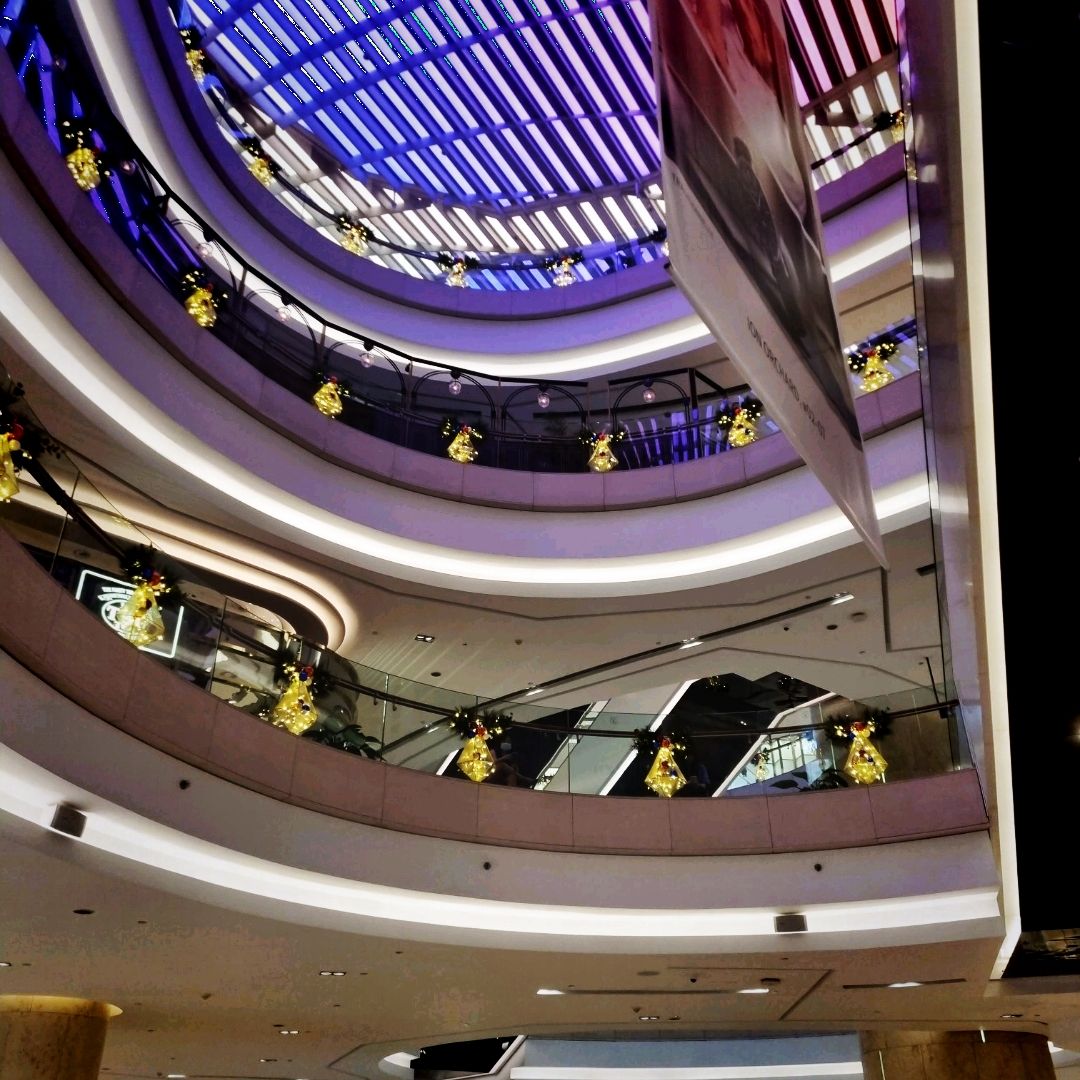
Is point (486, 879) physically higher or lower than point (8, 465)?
lower

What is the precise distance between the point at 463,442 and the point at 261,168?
23.0ft

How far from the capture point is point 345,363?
12383 millimetres

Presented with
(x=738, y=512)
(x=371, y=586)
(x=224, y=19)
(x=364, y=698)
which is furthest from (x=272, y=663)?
(x=224, y=19)

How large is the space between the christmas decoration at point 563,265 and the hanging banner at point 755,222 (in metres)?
12.8

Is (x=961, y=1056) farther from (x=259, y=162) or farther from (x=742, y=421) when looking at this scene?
(x=259, y=162)

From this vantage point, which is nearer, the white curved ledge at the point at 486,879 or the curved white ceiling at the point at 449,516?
the white curved ledge at the point at 486,879

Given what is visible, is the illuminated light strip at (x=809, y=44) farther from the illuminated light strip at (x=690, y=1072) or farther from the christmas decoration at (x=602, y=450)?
the illuminated light strip at (x=690, y=1072)

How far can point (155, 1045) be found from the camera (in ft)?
33.2

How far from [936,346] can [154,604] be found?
538 centimetres

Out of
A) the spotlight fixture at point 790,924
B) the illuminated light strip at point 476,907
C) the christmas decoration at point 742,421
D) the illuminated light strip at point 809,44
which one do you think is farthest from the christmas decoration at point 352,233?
the spotlight fixture at point 790,924

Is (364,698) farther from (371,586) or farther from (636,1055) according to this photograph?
(636,1055)

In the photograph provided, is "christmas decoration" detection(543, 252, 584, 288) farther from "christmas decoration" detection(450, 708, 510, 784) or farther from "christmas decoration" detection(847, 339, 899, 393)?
"christmas decoration" detection(450, 708, 510, 784)

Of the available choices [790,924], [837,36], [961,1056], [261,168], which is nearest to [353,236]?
[261,168]

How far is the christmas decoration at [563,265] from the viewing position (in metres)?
16.6
